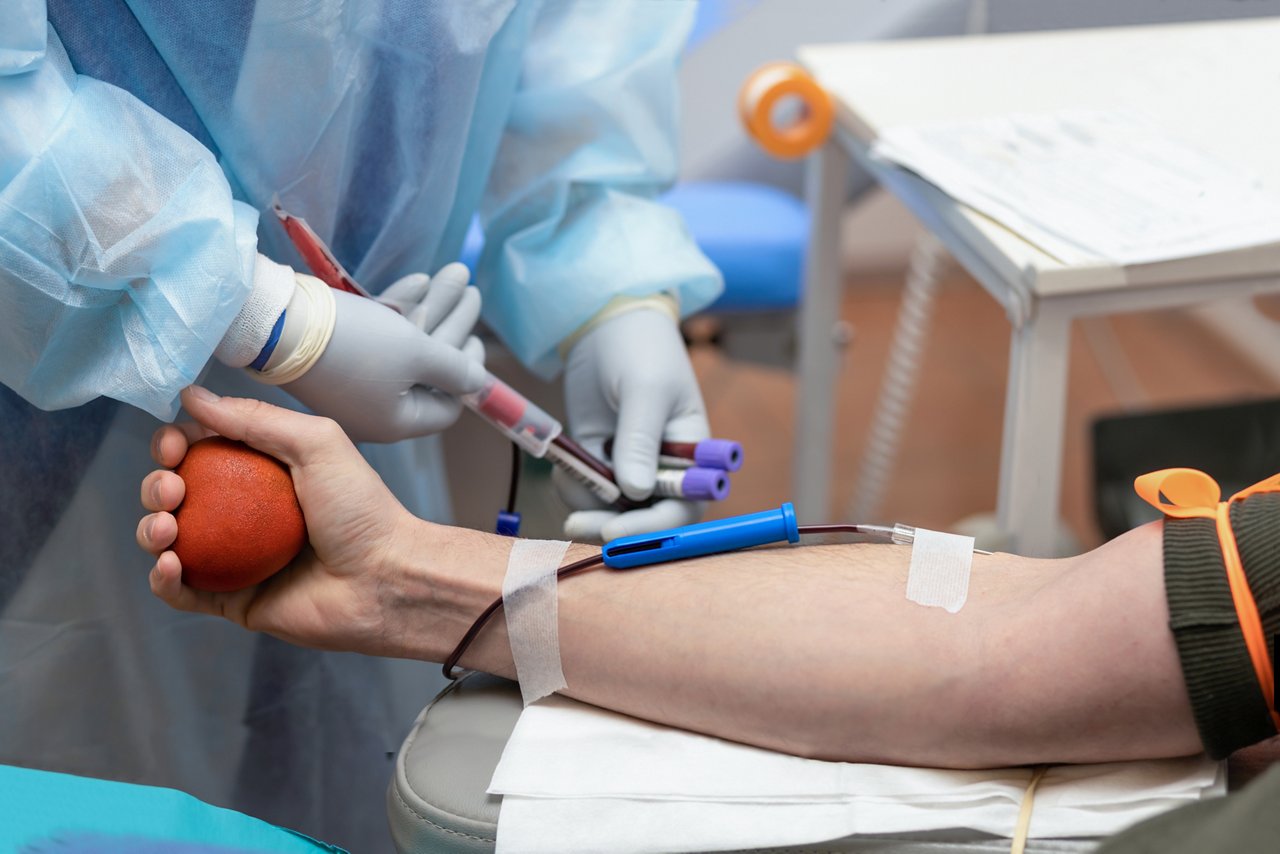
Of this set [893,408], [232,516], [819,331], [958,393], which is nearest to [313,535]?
[232,516]

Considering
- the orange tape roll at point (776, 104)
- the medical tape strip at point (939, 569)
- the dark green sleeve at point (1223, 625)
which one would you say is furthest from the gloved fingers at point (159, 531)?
the orange tape roll at point (776, 104)

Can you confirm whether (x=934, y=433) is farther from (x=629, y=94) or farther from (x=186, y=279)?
(x=186, y=279)

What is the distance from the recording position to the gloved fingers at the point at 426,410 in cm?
83

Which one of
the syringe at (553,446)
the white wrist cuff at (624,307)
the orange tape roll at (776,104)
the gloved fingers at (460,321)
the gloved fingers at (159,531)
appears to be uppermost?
the orange tape roll at (776,104)

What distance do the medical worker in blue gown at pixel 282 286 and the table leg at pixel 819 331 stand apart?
553 millimetres

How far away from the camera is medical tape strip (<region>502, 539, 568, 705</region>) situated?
72 centimetres

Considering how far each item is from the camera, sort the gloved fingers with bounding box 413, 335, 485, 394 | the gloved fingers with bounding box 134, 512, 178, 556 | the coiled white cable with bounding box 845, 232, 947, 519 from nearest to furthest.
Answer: the gloved fingers with bounding box 134, 512, 178, 556 < the gloved fingers with bounding box 413, 335, 485, 394 < the coiled white cable with bounding box 845, 232, 947, 519

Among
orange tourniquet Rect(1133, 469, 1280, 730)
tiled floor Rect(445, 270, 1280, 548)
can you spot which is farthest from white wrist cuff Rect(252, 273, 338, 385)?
tiled floor Rect(445, 270, 1280, 548)

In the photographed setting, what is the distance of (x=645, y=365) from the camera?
0.91m

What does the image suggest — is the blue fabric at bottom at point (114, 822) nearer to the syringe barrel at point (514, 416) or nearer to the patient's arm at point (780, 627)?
the patient's arm at point (780, 627)

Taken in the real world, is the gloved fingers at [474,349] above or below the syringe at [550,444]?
above

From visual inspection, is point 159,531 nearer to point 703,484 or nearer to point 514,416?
point 514,416

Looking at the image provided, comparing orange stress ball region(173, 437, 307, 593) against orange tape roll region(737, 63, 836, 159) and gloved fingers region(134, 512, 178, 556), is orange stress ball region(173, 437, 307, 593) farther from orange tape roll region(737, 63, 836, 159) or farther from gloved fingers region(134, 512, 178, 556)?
orange tape roll region(737, 63, 836, 159)

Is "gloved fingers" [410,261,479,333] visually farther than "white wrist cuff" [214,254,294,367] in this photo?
Yes
